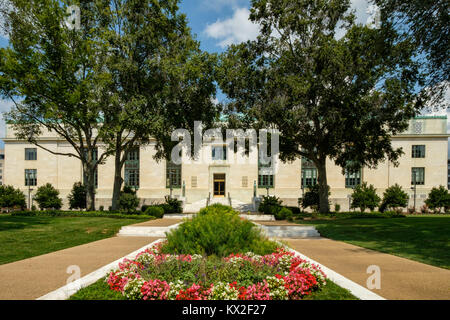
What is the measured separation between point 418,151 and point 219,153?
2843cm

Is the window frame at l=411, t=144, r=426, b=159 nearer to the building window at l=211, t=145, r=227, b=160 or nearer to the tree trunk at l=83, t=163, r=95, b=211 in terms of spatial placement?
the building window at l=211, t=145, r=227, b=160

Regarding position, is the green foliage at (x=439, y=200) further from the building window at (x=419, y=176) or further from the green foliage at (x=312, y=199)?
the green foliage at (x=312, y=199)

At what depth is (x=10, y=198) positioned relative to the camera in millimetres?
32844

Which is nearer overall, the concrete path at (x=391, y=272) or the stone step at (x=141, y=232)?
the concrete path at (x=391, y=272)

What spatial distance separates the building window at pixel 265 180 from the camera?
4062 cm

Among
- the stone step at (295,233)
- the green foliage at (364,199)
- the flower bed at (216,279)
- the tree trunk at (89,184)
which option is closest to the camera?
the flower bed at (216,279)

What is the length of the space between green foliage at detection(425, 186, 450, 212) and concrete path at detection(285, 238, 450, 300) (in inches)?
1146

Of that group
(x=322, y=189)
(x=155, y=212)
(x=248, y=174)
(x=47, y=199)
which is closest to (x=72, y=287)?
(x=155, y=212)

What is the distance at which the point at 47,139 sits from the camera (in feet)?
140

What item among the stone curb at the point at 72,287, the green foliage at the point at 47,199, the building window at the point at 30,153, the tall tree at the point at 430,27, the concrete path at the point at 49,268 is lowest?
the green foliage at the point at 47,199

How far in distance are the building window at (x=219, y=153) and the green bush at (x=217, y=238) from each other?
32361 millimetres

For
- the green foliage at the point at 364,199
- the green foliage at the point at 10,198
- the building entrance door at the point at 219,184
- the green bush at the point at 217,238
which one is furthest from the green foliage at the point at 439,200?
the green foliage at the point at 10,198

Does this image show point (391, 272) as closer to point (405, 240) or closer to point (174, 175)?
point (405, 240)
